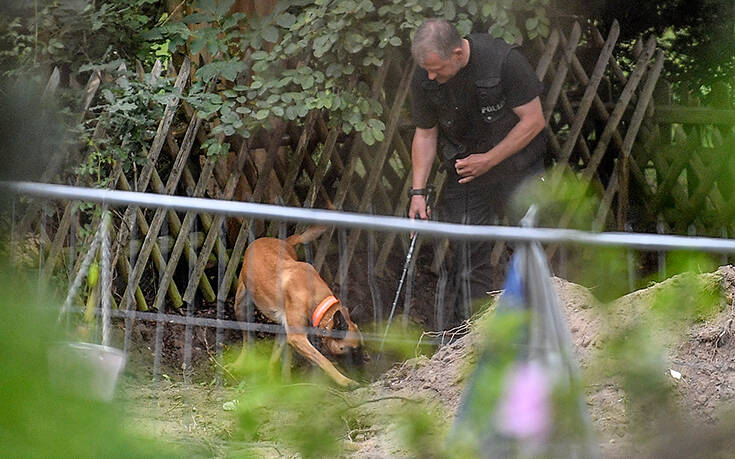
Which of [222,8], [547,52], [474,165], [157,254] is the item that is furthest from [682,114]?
[157,254]

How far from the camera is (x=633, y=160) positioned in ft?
22.2

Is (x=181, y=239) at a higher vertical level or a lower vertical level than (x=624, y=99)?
lower

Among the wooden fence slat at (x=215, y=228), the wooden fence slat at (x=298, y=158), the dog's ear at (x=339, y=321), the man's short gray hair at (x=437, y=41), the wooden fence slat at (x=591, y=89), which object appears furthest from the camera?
the wooden fence slat at (x=591, y=89)

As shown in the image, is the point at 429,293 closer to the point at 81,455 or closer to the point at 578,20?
the point at 578,20

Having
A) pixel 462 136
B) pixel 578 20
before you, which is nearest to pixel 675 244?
pixel 462 136

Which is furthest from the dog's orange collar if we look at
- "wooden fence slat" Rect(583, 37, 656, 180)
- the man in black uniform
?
"wooden fence slat" Rect(583, 37, 656, 180)

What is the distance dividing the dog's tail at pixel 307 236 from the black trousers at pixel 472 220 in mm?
580

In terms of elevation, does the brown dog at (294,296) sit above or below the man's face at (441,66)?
below

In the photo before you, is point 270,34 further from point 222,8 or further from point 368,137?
point 368,137

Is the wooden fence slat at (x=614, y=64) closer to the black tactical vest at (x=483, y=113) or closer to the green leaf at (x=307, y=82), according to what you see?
the black tactical vest at (x=483, y=113)

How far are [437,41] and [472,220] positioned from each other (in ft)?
2.95

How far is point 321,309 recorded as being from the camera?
449 cm

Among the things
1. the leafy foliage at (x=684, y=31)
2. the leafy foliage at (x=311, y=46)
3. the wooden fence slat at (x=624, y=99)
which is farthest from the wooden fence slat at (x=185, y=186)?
the leafy foliage at (x=684, y=31)

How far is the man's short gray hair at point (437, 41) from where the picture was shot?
4633 millimetres
